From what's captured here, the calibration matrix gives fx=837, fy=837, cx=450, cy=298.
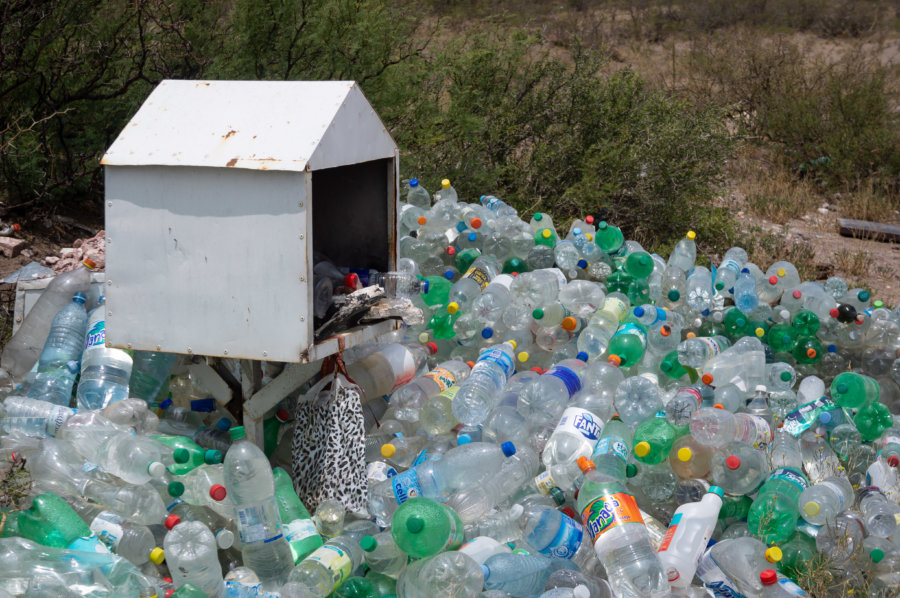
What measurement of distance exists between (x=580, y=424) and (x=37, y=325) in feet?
9.21

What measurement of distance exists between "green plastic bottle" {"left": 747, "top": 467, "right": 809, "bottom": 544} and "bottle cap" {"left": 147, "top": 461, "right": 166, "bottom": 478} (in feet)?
7.42

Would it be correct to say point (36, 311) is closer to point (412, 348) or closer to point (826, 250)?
point (412, 348)

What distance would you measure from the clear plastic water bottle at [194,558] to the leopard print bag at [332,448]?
599 millimetres

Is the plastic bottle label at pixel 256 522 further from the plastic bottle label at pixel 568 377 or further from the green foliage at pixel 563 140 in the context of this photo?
the green foliage at pixel 563 140

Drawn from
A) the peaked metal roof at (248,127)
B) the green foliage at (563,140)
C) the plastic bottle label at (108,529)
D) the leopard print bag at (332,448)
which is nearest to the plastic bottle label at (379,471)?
the leopard print bag at (332,448)

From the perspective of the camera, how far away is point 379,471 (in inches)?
144

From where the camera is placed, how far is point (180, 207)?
10.3ft

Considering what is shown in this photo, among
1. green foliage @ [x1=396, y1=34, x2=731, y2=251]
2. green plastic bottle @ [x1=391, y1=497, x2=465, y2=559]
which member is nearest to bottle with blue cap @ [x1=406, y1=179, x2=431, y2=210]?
green foliage @ [x1=396, y1=34, x2=731, y2=251]

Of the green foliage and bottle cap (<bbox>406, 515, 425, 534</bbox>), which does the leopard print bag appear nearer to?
bottle cap (<bbox>406, 515, 425, 534</bbox>)

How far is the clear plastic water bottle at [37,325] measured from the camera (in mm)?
4270

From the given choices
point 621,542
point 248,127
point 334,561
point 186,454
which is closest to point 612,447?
point 621,542

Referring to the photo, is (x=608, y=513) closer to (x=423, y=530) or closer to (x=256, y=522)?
(x=423, y=530)

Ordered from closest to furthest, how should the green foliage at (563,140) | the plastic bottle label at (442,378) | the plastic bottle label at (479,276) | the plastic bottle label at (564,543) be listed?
the plastic bottle label at (564,543)
the plastic bottle label at (442,378)
the plastic bottle label at (479,276)
the green foliage at (563,140)

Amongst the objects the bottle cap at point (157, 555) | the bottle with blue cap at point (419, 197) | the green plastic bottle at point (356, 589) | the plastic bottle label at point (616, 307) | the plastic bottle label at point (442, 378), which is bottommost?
the green plastic bottle at point (356, 589)
